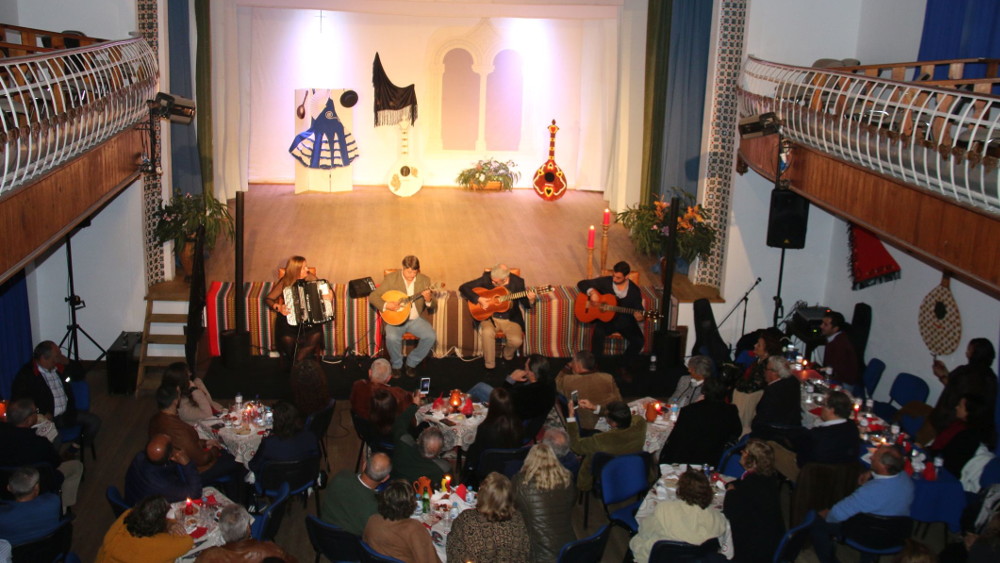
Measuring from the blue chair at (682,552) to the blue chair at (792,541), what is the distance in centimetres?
43

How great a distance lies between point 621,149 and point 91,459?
890 cm

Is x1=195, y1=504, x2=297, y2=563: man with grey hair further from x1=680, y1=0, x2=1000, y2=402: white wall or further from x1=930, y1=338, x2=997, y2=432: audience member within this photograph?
x1=680, y1=0, x2=1000, y2=402: white wall

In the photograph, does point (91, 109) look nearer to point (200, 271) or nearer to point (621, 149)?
point (200, 271)

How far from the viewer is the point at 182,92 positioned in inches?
437

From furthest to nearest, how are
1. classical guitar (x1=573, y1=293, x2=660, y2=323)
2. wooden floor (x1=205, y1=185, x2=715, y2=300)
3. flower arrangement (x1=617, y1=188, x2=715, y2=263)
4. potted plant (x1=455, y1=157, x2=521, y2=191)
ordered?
potted plant (x1=455, y1=157, x2=521, y2=191) < wooden floor (x1=205, y1=185, x2=715, y2=300) < flower arrangement (x1=617, y1=188, x2=715, y2=263) < classical guitar (x1=573, y1=293, x2=660, y2=323)

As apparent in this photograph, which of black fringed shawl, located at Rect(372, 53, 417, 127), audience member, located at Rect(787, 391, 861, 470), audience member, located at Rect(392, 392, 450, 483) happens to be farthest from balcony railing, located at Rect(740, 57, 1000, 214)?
black fringed shawl, located at Rect(372, 53, 417, 127)

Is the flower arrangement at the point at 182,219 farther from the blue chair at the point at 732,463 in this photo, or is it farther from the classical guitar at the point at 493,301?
the blue chair at the point at 732,463

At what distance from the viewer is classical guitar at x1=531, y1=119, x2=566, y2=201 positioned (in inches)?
614

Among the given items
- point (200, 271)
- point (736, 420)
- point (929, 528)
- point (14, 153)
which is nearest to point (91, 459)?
point (200, 271)

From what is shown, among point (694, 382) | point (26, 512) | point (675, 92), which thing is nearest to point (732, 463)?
point (694, 382)

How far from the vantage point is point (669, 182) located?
1211 cm

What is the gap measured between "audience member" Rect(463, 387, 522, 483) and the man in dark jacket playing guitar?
3035 millimetres

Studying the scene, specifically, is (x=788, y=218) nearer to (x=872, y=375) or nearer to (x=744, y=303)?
(x=744, y=303)

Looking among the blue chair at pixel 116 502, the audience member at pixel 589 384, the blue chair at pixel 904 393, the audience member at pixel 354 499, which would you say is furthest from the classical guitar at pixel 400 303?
the blue chair at pixel 904 393
